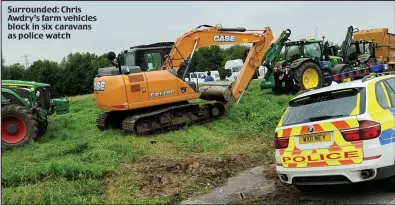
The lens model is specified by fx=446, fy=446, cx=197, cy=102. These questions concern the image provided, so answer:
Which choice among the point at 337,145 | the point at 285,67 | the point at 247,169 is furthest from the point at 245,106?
the point at 337,145

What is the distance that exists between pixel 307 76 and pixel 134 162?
966 cm

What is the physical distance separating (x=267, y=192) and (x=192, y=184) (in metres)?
1.22

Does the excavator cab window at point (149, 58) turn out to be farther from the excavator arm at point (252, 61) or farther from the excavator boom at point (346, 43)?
the excavator boom at point (346, 43)

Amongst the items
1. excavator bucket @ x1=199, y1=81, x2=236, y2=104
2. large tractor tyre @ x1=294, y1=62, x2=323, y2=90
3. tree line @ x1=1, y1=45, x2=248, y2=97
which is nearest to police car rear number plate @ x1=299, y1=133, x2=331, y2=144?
excavator bucket @ x1=199, y1=81, x2=236, y2=104

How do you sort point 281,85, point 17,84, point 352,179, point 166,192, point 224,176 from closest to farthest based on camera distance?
point 352,179 < point 166,192 < point 224,176 < point 17,84 < point 281,85

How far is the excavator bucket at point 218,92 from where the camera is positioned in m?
13.4

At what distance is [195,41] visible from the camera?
A: 522 inches

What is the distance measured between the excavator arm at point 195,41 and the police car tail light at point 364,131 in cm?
790

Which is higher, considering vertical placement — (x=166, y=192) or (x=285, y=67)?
(x=285, y=67)

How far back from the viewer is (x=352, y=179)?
222 inches

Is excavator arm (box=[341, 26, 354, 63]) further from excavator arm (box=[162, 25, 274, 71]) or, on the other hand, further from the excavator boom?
excavator arm (box=[162, 25, 274, 71])

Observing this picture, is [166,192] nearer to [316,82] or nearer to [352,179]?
[352,179]

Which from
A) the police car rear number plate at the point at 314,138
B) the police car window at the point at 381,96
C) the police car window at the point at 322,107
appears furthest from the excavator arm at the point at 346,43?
the police car rear number plate at the point at 314,138

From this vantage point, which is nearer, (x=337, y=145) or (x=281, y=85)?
(x=337, y=145)
